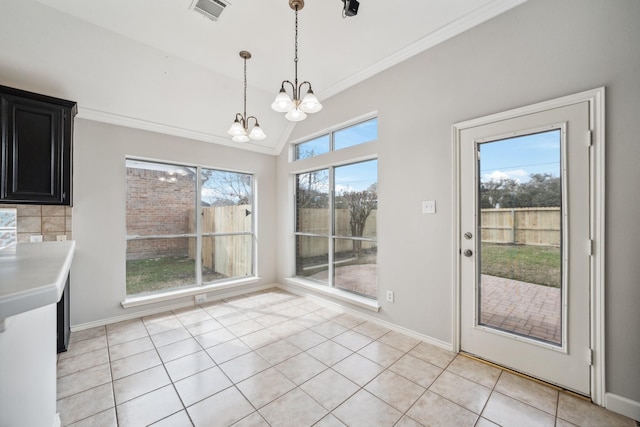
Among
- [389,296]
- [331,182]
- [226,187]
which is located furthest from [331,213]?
[226,187]

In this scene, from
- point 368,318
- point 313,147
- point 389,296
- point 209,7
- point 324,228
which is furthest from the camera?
point 313,147

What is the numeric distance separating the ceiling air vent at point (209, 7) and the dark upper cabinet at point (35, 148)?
5.47 feet

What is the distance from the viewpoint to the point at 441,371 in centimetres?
222

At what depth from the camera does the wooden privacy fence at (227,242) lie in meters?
4.07

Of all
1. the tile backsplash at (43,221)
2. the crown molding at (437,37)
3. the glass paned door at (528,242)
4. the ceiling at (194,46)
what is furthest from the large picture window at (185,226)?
the glass paned door at (528,242)

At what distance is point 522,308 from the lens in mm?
2156

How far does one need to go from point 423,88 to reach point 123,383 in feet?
12.6

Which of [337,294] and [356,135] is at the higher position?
[356,135]

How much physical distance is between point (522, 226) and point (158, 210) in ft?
13.8

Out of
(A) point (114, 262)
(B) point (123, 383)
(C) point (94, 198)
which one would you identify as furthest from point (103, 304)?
(B) point (123, 383)

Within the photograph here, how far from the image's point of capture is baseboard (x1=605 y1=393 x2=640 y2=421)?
5.53ft

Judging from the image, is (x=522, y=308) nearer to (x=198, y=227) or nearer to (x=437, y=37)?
(x=437, y=37)

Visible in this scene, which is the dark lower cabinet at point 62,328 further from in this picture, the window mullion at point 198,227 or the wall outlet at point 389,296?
the wall outlet at point 389,296

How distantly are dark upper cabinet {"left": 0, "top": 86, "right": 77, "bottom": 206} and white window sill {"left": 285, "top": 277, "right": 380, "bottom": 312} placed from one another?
303 cm
